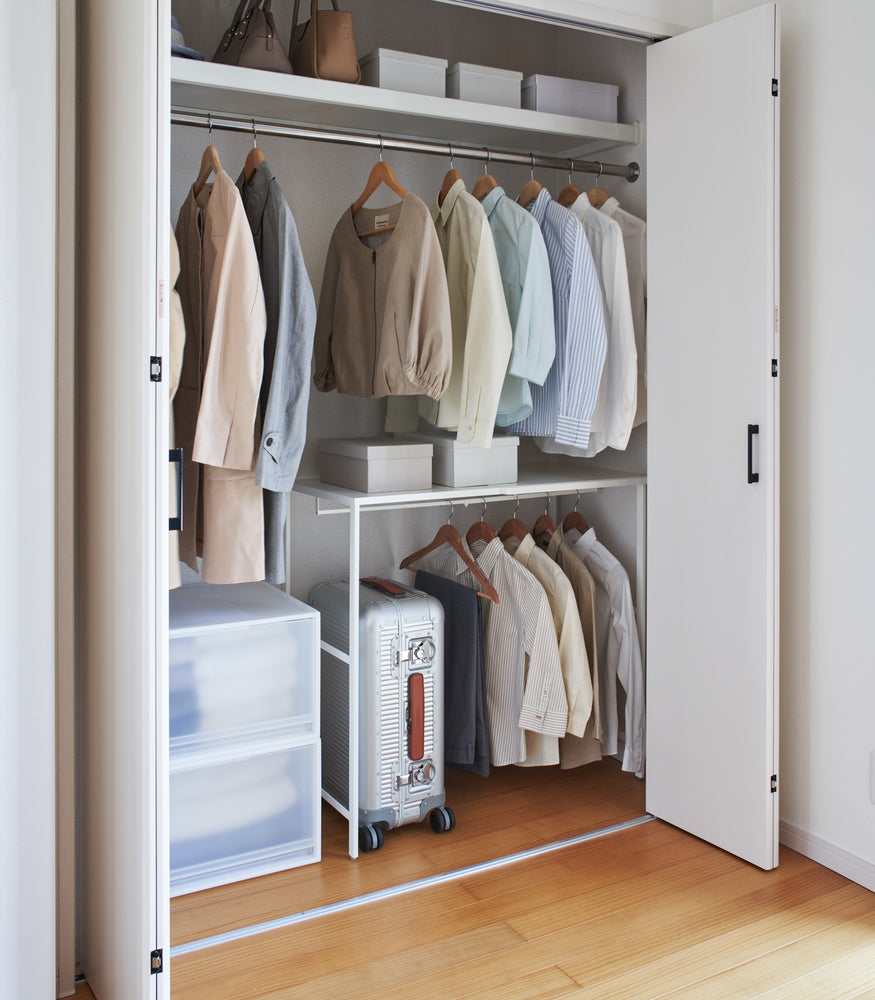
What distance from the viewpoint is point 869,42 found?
2311 mm

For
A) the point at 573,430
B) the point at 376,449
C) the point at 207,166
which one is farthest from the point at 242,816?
the point at 207,166

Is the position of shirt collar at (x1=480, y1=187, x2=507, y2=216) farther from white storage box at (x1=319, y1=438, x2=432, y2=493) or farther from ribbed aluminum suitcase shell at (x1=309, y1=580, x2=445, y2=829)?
ribbed aluminum suitcase shell at (x1=309, y1=580, x2=445, y2=829)

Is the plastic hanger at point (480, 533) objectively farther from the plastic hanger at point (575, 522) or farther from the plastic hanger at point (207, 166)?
the plastic hanger at point (207, 166)

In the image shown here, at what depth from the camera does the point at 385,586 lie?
9.66 ft

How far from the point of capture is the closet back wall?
113 inches

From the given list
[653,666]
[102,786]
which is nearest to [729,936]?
[653,666]

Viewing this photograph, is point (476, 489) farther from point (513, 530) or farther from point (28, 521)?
point (28, 521)

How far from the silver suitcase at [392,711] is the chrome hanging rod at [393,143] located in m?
1.26

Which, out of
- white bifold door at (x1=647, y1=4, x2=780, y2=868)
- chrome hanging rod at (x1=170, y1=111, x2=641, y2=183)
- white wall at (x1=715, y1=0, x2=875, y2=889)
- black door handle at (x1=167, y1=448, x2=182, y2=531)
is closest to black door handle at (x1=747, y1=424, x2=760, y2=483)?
white bifold door at (x1=647, y1=4, x2=780, y2=868)

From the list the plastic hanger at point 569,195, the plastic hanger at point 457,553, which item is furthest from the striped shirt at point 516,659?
the plastic hanger at point 569,195

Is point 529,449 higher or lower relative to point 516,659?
higher

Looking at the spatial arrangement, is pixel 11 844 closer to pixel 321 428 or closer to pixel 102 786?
pixel 102 786

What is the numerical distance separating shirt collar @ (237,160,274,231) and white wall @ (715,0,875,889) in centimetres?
117

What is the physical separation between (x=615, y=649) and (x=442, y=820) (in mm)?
748
